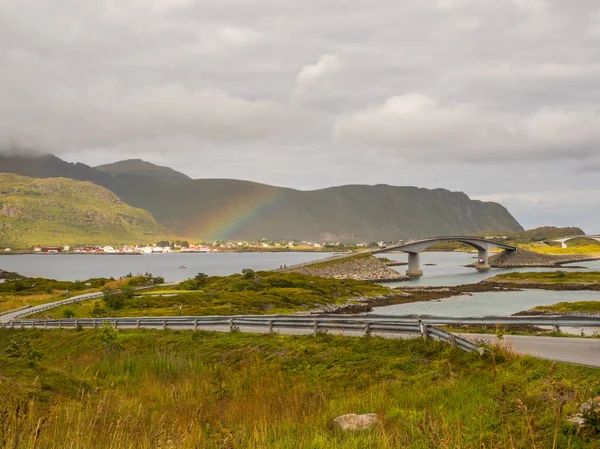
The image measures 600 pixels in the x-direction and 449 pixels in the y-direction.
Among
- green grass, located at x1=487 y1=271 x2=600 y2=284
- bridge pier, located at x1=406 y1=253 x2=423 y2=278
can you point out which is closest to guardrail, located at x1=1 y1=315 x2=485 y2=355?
green grass, located at x1=487 y1=271 x2=600 y2=284

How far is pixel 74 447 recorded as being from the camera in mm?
7023

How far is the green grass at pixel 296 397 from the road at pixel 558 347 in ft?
7.16

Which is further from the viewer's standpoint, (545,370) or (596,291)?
(596,291)

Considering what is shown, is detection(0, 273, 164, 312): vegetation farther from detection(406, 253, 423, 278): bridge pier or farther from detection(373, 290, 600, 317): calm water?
detection(406, 253, 423, 278): bridge pier

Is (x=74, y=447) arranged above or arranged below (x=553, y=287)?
above

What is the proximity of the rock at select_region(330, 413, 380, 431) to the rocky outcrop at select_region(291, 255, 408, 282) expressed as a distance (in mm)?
124376

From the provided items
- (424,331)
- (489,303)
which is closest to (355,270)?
(489,303)

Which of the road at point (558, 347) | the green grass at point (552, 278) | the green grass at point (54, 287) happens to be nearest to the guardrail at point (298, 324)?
the road at point (558, 347)

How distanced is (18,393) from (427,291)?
10347cm

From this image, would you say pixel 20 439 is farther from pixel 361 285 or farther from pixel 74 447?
pixel 361 285

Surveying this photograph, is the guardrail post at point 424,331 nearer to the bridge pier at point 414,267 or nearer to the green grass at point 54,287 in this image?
the green grass at point 54,287

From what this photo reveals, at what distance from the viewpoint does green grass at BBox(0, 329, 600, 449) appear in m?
7.82

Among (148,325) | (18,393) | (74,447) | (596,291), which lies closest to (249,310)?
(148,325)

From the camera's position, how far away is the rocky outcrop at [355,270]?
467 ft
